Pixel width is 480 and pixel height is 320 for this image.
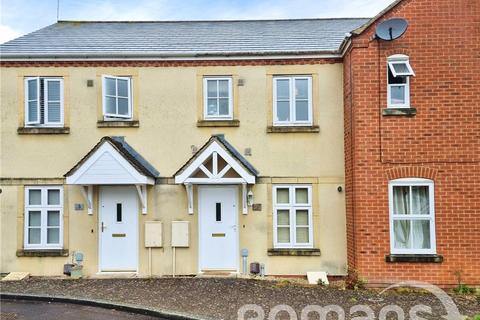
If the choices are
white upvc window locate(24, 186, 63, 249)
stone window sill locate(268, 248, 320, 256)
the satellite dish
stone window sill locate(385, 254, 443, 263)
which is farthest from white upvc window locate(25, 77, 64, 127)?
stone window sill locate(385, 254, 443, 263)

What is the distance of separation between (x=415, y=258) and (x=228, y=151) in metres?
4.96

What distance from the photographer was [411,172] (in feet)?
37.2

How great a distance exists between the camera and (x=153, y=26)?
1553 cm

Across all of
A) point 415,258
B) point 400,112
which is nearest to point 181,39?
point 400,112

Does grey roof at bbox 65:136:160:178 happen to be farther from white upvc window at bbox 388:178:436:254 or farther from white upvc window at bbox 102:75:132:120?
white upvc window at bbox 388:178:436:254

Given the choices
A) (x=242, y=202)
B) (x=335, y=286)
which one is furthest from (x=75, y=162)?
(x=335, y=286)

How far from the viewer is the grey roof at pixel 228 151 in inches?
476

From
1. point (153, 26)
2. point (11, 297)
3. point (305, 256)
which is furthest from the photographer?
point (153, 26)

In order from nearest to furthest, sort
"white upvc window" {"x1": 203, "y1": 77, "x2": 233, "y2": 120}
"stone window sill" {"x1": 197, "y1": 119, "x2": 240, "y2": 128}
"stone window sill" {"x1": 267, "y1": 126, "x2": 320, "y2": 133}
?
"stone window sill" {"x1": 267, "y1": 126, "x2": 320, "y2": 133} → "stone window sill" {"x1": 197, "y1": 119, "x2": 240, "y2": 128} → "white upvc window" {"x1": 203, "y1": 77, "x2": 233, "y2": 120}

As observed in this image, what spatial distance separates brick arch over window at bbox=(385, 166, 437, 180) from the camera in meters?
11.3

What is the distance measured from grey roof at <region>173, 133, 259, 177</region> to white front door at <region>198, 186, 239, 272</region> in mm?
719

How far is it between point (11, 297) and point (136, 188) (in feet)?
12.3

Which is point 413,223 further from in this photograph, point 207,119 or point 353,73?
point 207,119

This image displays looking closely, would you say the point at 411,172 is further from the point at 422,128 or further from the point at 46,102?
the point at 46,102
